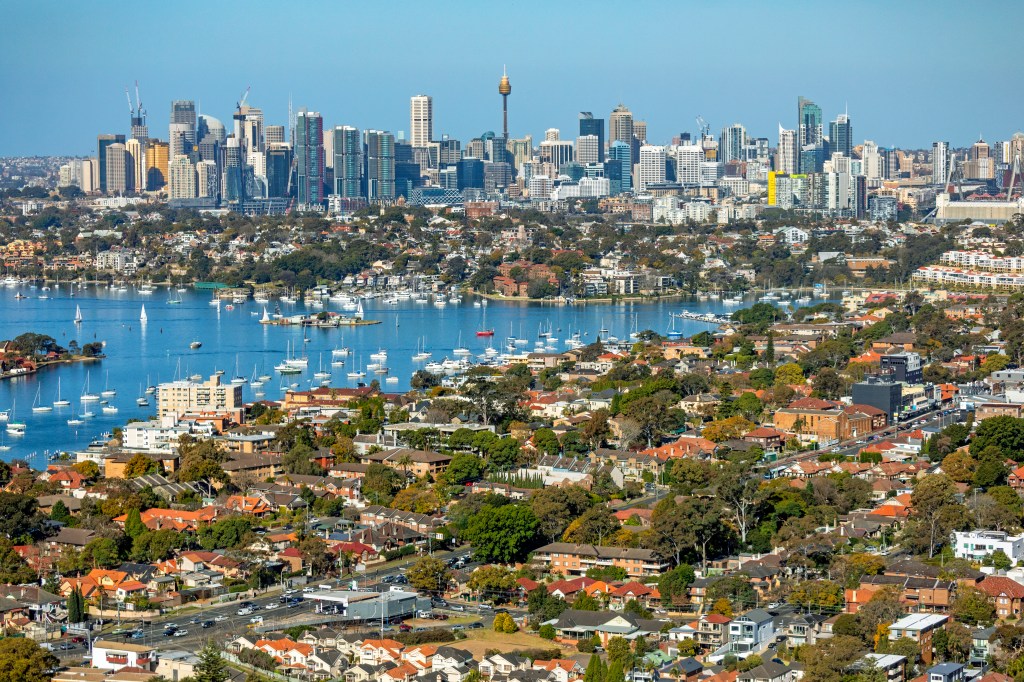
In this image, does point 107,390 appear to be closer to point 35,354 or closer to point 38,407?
point 38,407

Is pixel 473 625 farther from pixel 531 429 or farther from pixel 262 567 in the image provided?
pixel 531 429

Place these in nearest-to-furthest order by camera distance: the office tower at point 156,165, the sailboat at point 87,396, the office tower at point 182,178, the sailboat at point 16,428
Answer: the sailboat at point 16,428 < the sailboat at point 87,396 < the office tower at point 182,178 < the office tower at point 156,165

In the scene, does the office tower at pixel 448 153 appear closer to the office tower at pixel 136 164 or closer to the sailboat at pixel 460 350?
the office tower at pixel 136 164

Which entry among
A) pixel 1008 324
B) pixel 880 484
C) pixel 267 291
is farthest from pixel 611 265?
pixel 880 484

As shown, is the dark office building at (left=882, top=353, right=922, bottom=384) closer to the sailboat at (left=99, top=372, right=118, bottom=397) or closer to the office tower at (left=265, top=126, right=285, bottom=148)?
the sailboat at (left=99, top=372, right=118, bottom=397)

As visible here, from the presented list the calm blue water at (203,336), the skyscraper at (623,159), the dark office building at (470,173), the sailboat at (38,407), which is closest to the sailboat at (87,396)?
the calm blue water at (203,336)

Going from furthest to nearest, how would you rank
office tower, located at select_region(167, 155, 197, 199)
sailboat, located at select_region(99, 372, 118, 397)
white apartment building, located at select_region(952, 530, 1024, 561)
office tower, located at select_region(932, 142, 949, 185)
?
office tower, located at select_region(167, 155, 197, 199) < office tower, located at select_region(932, 142, 949, 185) < sailboat, located at select_region(99, 372, 118, 397) < white apartment building, located at select_region(952, 530, 1024, 561)

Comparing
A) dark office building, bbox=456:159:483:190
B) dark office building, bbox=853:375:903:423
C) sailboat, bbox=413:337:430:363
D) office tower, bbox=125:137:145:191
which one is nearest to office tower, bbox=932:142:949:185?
dark office building, bbox=456:159:483:190
